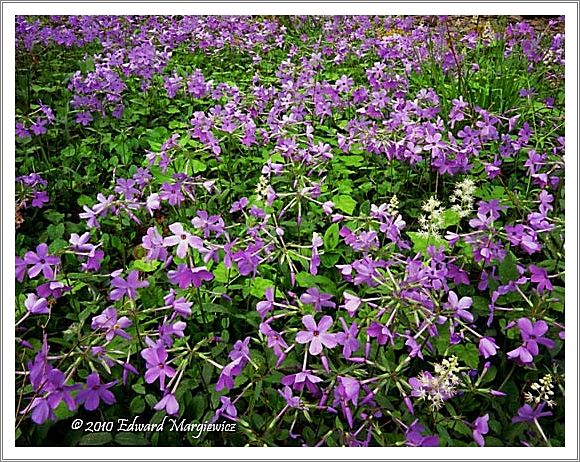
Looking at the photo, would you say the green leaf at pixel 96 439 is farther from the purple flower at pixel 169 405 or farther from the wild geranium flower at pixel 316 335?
the wild geranium flower at pixel 316 335

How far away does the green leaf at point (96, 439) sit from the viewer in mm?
1518

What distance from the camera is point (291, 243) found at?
6.32ft

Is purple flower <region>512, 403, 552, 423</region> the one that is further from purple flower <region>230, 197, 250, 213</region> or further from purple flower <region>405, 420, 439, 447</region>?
purple flower <region>230, 197, 250, 213</region>

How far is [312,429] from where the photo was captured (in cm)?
156

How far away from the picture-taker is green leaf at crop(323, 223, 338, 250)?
1966 millimetres

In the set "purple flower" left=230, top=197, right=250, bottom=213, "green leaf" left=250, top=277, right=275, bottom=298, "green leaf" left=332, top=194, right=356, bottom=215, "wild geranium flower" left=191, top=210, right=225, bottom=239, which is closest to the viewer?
"wild geranium flower" left=191, top=210, right=225, bottom=239

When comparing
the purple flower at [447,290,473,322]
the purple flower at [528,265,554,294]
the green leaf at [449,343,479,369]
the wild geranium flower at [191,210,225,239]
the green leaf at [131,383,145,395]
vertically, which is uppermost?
the wild geranium flower at [191,210,225,239]

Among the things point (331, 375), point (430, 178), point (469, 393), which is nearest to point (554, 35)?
point (430, 178)

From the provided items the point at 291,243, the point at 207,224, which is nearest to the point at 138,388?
the point at 207,224

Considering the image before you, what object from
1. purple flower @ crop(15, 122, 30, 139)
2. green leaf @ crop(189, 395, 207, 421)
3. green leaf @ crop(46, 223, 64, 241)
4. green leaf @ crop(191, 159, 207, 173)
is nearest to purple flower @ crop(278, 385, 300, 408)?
green leaf @ crop(189, 395, 207, 421)

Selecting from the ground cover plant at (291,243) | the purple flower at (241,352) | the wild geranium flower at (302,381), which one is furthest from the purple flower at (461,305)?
the purple flower at (241,352)

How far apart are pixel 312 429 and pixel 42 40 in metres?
2.53

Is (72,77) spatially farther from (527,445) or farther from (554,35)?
(527,445)

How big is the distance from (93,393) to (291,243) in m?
0.77
